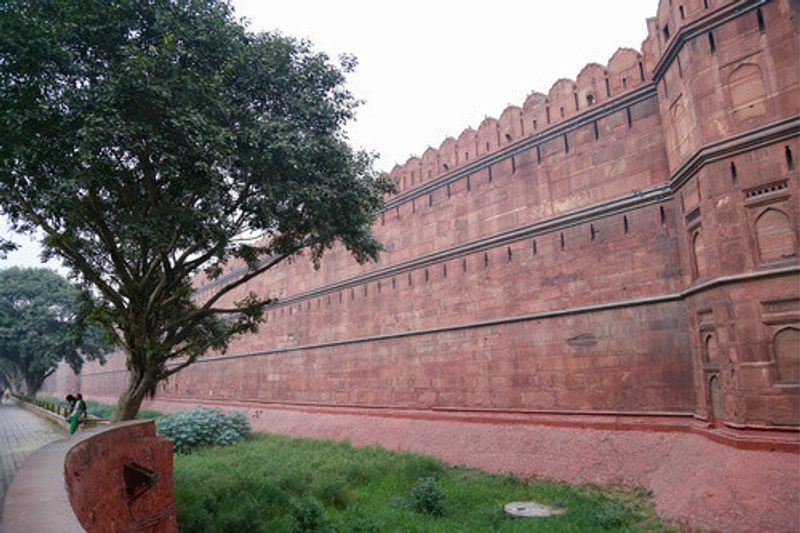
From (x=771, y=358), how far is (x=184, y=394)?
90.4 ft

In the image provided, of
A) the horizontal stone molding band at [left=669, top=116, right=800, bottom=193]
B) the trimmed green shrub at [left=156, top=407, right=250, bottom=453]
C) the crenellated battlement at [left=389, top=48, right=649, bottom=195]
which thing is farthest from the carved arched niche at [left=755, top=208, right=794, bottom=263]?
the trimmed green shrub at [left=156, top=407, right=250, bottom=453]

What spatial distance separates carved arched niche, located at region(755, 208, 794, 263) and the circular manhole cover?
4.98 m

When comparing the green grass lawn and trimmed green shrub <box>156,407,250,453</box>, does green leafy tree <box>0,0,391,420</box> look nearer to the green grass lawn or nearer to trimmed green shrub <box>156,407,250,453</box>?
the green grass lawn

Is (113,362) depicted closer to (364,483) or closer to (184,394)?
(184,394)

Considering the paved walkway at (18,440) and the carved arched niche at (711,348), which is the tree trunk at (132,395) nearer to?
the paved walkway at (18,440)

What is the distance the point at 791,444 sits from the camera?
263 inches

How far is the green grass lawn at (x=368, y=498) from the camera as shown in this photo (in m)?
7.83

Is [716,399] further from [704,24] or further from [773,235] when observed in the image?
[704,24]

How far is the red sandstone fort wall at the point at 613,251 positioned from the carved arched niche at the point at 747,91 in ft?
0.08

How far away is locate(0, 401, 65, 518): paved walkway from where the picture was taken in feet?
23.4

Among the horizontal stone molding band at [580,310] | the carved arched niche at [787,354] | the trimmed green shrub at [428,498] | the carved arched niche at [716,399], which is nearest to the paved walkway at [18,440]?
the trimmed green shrub at [428,498]

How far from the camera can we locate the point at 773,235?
7.38m

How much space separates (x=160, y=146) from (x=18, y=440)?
9234 mm

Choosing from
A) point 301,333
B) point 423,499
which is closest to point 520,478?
point 423,499
